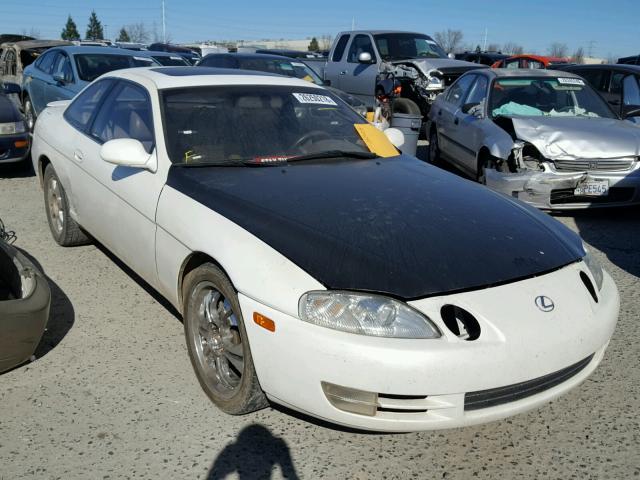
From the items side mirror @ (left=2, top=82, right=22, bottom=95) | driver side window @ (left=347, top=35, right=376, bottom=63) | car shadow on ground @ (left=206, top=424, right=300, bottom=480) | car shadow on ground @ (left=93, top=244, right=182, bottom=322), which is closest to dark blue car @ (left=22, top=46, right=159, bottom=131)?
side mirror @ (left=2, top=82, right=22, bottom=95)

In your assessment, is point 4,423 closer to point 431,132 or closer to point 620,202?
point 620,202

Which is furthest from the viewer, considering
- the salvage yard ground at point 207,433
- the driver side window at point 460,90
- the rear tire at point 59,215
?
the driver side window at point 460,90

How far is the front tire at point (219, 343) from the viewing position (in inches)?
106

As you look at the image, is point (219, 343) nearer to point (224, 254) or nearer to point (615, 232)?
point (224, 254)

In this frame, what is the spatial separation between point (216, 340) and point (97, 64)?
7.63 metres

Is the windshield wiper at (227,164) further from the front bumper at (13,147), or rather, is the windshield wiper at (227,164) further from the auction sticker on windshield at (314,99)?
the front bumper at (13,147)

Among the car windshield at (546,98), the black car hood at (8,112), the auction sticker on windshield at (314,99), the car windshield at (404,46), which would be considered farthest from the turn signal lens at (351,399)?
the car windshield at (404,46)

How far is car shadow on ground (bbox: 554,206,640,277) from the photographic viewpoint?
527 cm

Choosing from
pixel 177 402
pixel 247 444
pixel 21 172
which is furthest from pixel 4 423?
pixel 21 172

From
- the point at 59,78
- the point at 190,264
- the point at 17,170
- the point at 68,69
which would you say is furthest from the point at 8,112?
the point at 190,264

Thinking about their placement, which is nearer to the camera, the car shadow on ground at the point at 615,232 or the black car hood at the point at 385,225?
the black car hood at the point at 385,225

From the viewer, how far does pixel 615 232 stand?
6031 millimetres

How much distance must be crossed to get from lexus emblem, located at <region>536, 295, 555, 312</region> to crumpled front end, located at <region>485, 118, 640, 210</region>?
3666 mm

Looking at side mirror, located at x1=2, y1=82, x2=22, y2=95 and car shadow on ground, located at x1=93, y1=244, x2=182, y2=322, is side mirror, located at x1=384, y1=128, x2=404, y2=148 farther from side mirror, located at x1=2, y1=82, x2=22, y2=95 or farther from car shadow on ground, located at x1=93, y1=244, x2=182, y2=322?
side mirror, located at x1=2, y1=82, x2=22, y2=95
